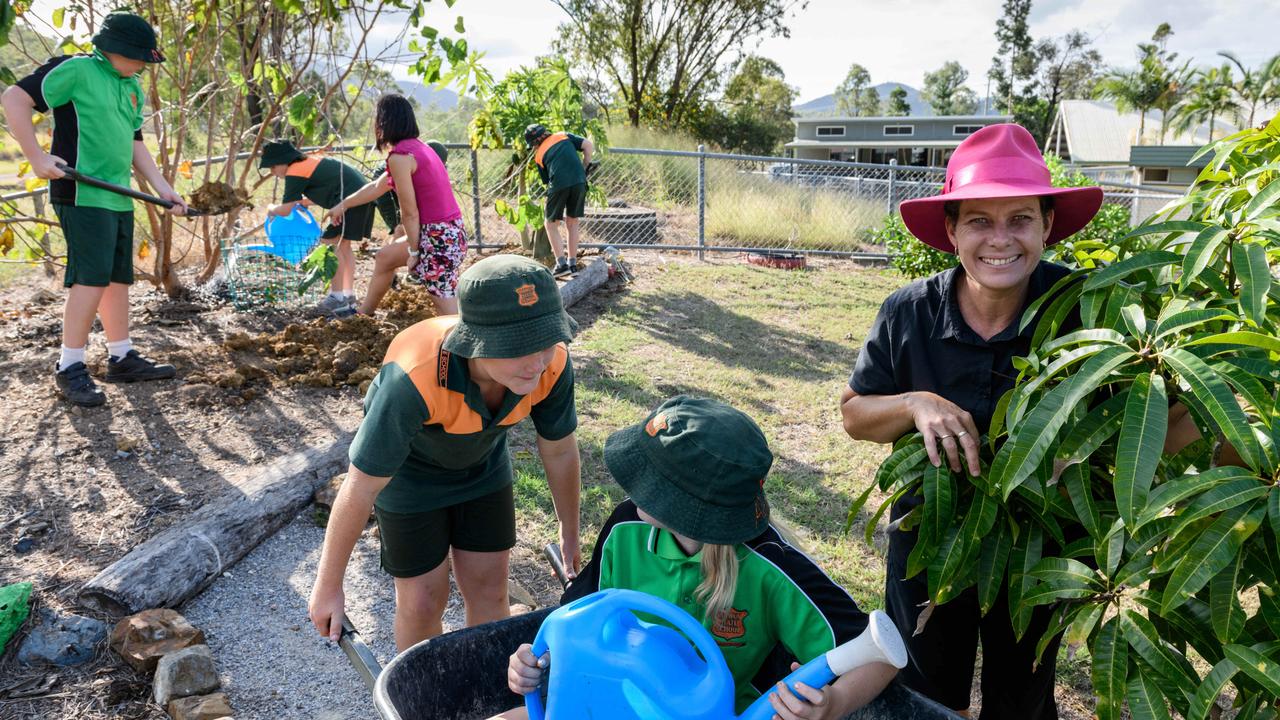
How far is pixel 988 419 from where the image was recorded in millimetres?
1812

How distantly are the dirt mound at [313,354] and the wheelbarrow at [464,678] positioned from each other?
3.16 m

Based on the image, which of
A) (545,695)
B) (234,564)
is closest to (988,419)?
(545,695)

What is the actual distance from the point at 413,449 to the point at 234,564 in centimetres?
145

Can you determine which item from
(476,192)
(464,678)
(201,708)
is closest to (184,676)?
(201,708)

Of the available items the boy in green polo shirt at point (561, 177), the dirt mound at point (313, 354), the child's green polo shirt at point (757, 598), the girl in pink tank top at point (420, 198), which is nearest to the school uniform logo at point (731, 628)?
the child's green polo shirt at point (757, 598)

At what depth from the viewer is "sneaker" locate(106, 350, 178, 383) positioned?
459 centimetres

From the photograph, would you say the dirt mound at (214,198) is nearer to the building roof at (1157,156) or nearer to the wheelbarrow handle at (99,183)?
the wheelbarrow handle at (99,183)

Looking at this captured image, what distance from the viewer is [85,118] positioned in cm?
410

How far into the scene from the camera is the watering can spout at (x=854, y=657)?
123 centimetres

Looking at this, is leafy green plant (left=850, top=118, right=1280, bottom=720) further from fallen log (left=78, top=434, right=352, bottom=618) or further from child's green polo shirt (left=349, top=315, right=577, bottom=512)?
fallen log (left=78, top=434, right=352, bottom=618)

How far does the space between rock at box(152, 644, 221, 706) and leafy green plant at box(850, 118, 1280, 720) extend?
203cm

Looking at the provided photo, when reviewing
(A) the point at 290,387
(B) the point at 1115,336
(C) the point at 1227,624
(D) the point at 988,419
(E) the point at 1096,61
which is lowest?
(A) the point at 290,387

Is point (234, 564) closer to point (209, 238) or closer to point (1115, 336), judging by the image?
point (1115, 336)

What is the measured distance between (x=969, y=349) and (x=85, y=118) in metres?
4.18
